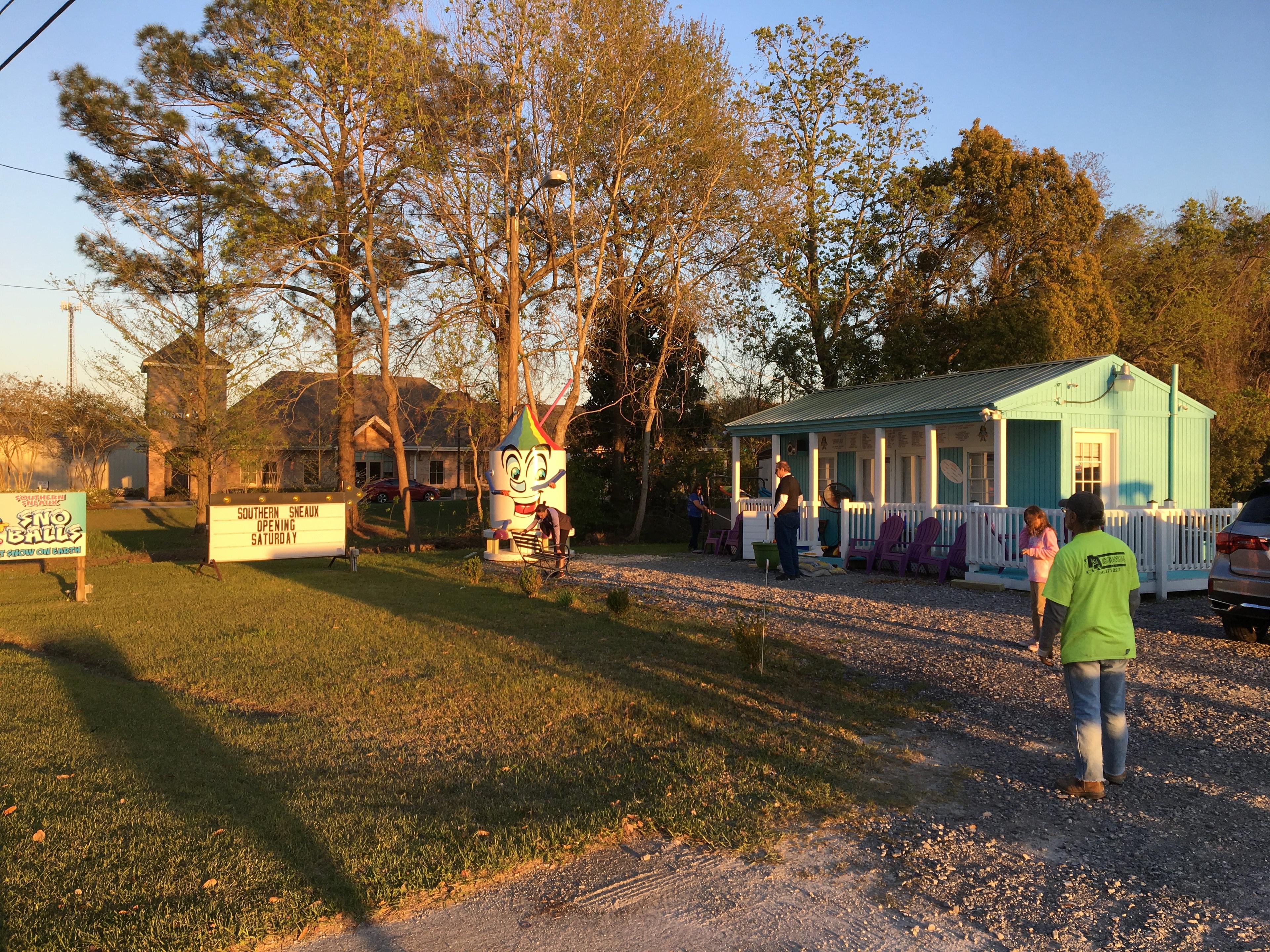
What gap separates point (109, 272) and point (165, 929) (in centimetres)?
2661

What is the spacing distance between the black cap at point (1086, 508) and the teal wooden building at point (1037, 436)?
10115mm

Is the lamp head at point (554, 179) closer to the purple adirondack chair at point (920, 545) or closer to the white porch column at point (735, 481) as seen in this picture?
the white porch column at point (735, 481)

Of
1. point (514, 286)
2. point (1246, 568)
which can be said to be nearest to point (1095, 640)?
point (1246, 568)

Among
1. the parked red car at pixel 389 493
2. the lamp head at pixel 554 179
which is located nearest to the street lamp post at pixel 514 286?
the lamp head at pixel 554 179

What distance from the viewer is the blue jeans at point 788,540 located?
1514 centimetres

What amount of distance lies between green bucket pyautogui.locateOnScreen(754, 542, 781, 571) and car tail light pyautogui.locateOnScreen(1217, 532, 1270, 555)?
6.62m

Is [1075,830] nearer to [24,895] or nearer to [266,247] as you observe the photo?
[24,895]

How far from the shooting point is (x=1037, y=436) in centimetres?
1700

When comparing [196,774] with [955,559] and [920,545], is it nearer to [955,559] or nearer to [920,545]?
[955,559]

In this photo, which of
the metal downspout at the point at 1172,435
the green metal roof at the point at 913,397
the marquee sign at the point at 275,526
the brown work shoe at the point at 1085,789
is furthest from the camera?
the metal downspout at the point at 1172,435

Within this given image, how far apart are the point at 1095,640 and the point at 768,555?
416 inches

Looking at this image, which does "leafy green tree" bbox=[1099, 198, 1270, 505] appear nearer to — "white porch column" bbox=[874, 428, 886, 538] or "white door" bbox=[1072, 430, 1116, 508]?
"white door" bbox=[1072, 430, 1116, 508]

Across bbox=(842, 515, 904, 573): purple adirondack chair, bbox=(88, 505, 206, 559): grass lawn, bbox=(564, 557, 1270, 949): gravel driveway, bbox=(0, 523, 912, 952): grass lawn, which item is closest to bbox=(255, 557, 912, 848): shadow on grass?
bbox=(0, 523, 912, 952): grass lawn

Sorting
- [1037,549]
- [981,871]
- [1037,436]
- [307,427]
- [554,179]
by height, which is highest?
[554,179]
